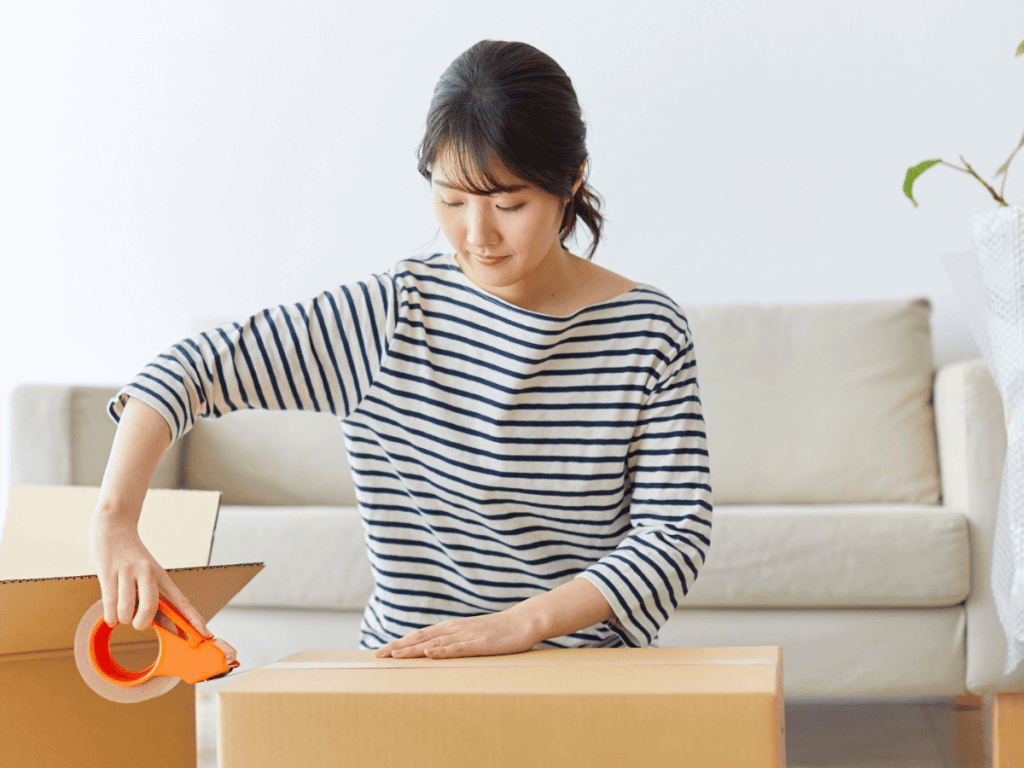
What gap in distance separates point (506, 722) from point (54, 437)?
1.35 m

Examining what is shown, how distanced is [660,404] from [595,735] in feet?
1.27

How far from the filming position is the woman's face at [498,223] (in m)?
0.71

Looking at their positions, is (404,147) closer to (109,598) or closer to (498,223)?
(498,223)

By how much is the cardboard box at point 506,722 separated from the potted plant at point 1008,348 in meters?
0.58

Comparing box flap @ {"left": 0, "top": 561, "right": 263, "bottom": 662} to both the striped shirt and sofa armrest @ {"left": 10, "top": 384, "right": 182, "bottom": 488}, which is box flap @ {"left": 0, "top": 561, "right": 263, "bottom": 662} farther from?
sofa armrest @ {"left": 10, "top": 384, "right": 182, "bottom": 488}

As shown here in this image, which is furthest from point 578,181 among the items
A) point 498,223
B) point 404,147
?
point 404,147

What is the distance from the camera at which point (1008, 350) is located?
0.93 metres

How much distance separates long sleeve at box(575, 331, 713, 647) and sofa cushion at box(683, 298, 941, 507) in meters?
0.98

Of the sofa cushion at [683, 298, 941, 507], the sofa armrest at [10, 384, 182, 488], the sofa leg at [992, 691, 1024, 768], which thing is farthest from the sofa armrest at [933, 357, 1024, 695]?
the sofa armrest at [10, 384, 182, 488]

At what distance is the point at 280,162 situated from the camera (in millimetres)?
2137

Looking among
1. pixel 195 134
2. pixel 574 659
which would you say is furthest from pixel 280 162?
pixel 574 659

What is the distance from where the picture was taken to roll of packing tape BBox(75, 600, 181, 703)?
54cm

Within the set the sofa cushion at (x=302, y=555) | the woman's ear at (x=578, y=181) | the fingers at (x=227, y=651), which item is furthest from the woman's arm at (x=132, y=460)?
the sofa cushion at (x=302, y=555)

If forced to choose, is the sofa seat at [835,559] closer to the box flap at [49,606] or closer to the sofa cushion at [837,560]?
the sofa cushion at [837,560]
